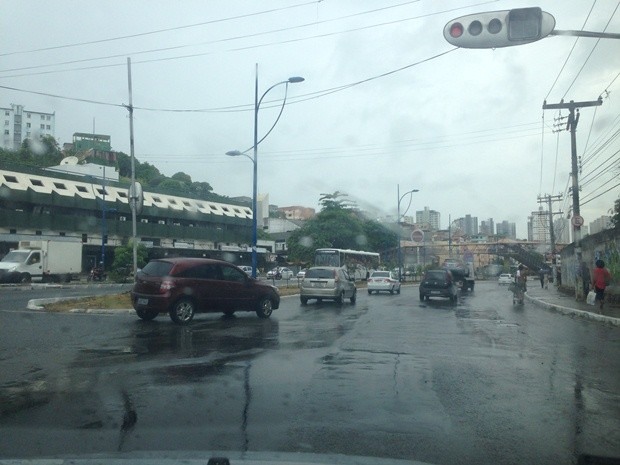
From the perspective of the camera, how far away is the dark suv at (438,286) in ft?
97.1

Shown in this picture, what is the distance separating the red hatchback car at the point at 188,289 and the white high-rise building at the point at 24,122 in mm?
116781

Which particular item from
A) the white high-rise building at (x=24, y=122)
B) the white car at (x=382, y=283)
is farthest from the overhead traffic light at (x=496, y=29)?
the white high-rise building at (x=24, y=122)

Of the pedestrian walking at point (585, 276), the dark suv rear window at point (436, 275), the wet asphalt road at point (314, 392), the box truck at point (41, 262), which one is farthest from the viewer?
the box truck at point (41, 262)

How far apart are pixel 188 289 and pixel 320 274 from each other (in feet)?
34.9

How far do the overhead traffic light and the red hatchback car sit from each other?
947 cm

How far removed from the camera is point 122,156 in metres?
100

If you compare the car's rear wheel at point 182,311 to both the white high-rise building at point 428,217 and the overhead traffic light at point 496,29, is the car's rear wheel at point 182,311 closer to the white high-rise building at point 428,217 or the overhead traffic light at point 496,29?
the overhead traffic light at point 496,29

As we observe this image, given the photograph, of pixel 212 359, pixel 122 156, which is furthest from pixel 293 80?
pixel 122 156

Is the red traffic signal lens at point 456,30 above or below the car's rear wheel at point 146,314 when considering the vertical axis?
above

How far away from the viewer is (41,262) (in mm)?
43250

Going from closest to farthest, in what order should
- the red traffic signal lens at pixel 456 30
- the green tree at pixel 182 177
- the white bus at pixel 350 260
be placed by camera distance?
the red traffic signal lens at pixel 456 30
the white bus at pixel 350 260
the green tree at pixel 182 177

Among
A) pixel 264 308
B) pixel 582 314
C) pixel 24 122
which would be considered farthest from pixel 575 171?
pixel 24 122

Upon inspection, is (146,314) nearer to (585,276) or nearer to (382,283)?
(585,276)

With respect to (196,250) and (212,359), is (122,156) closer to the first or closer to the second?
(196,250)
